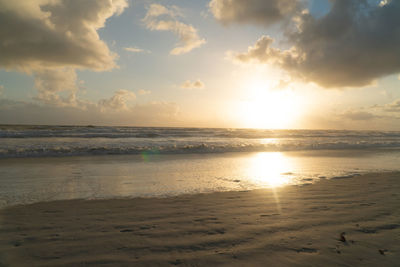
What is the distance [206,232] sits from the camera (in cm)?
360

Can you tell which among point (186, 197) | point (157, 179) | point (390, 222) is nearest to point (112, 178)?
point (157, 179)

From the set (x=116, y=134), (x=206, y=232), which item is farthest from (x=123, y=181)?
(x=116, y=134)

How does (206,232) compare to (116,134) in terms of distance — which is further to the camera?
(116,134)

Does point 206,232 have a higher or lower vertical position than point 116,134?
lower

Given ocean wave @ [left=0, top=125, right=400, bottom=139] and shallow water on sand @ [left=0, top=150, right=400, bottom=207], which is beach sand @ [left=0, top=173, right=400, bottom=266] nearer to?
shallow water on sand @ [left=0, top=150, right=400, bottom=207]

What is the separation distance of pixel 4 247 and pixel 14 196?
10.9 ft

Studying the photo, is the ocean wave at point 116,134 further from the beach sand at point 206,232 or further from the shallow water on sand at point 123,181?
the beach sand at point 206,232

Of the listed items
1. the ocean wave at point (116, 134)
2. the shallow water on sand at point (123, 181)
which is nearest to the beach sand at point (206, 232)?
the shallow water on sand at point (123, 181)

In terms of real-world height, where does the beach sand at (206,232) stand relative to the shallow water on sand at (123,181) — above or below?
above

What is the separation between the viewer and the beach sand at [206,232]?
2.86m

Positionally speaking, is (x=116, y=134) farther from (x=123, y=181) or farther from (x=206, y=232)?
(x=206, y=232)

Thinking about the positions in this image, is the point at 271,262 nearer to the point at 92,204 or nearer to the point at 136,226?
the point at 136,226

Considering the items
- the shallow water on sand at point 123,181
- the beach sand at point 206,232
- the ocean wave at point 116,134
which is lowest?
the shallow water on sand at point 123,181

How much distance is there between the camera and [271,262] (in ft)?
9.14
